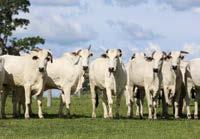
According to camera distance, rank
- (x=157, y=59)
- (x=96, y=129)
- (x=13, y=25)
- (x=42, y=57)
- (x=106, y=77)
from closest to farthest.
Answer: (x=96, y=129) → (x=157, y=59) → (x=42, y=57) → (x=106, y=77) → (x=13, y=25)

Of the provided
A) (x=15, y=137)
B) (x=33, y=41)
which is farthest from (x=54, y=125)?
(x=33, y=41)

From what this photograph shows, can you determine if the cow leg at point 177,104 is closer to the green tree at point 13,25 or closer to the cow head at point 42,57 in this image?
the cow head at point 42,57

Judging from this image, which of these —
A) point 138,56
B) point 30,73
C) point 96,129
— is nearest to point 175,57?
point 138,56

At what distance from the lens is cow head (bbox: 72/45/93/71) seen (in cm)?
2777

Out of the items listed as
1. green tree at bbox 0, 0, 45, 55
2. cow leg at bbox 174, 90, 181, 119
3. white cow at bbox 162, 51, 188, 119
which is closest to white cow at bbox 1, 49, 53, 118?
white cow at bbox 162, 51, 188, 119

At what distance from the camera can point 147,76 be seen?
27.0 m

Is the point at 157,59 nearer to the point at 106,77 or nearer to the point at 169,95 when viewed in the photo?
the point at 169,95

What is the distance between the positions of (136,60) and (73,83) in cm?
346

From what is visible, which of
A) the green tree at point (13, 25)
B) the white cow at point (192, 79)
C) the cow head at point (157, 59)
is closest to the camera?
the cow head at point (157, 59)

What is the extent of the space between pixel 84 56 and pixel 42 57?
233 cm

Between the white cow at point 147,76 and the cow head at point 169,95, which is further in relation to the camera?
the cow head at point 169,95

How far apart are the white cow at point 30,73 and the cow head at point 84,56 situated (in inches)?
61.4

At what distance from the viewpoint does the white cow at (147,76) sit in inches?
1038

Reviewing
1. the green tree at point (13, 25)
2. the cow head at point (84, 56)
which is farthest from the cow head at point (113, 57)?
the green tree at point (13, 25)
